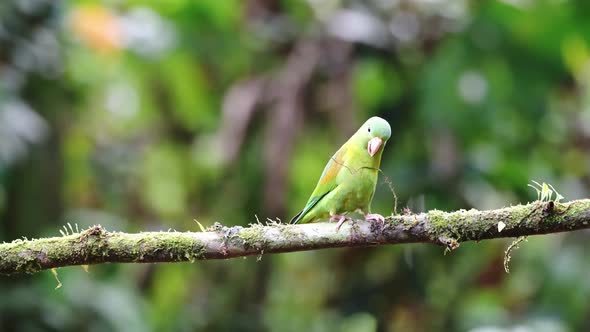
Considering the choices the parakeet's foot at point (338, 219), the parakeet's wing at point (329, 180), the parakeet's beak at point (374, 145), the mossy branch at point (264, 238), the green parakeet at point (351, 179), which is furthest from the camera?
the parakeet's wing at point (329, 180)

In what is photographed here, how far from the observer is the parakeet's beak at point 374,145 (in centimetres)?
357

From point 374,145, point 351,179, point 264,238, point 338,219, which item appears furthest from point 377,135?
point 264,238

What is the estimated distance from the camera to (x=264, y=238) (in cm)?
316

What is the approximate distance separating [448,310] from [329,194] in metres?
3.86

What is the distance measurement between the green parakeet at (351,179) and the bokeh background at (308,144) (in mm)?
2762

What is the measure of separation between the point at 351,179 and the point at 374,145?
11.4 inches

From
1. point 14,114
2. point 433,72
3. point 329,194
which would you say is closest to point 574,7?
point 433,72

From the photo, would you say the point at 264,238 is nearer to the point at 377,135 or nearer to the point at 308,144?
the point at 377,135

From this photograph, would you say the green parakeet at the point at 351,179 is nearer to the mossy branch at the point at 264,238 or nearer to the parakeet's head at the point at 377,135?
the parakeet's head at the point at 377,135

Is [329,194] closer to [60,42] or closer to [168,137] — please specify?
[60,42]

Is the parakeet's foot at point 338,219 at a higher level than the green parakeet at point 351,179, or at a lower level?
lower

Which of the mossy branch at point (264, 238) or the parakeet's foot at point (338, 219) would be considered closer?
the mossy branch at point (264, 238)

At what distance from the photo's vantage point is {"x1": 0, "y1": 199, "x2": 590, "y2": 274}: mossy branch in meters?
3.02

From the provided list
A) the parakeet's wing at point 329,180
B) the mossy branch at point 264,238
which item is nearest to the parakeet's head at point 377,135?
the parakeet's wing at point 329,180
